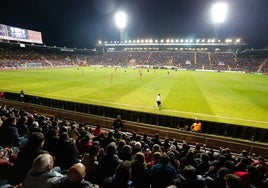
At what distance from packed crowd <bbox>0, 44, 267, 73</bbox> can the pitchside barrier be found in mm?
56537

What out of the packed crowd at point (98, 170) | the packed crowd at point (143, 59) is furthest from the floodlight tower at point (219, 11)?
the packed crowd at point (98, 170)

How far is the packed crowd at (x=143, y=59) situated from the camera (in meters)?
75.9

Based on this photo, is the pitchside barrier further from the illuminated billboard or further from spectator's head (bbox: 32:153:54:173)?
the illuminated billboard

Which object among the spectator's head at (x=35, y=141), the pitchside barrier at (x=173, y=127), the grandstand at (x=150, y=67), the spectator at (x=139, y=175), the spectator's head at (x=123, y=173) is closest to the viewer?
the spectator's head at (x=123, y=173)

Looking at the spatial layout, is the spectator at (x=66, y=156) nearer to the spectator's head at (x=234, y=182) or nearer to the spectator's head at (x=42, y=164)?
the spectator's head at (x=42, y=164)

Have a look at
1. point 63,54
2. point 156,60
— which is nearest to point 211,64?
point 156,60

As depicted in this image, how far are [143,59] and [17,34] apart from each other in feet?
202

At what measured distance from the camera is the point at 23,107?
1866 centimetres

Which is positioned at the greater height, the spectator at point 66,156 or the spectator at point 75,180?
the spectator at point 75,180

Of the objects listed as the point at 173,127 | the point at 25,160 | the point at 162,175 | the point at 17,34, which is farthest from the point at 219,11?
the point at 25,160

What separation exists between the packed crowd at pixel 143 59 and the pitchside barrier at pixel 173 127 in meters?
56.5

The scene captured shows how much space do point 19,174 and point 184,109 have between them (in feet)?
56.2

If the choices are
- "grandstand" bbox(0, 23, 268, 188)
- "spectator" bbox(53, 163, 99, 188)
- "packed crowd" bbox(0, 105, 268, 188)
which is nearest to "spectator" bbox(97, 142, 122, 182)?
"packed crowd" bbox(0, 105, 268, 188)

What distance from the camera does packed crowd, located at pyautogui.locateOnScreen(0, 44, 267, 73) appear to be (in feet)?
249
